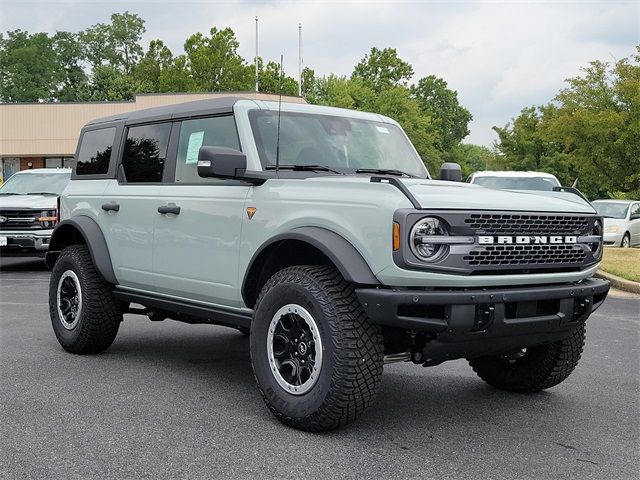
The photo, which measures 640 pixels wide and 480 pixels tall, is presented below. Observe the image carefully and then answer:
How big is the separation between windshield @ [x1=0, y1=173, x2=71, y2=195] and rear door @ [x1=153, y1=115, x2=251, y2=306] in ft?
32.4

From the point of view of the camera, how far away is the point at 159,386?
5.44 meters

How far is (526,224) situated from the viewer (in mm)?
4305

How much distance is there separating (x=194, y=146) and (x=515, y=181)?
10.8 meters

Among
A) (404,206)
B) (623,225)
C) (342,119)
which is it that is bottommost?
(623,225)

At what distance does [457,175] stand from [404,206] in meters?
2.29

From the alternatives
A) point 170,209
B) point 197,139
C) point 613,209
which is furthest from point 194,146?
point 613,209

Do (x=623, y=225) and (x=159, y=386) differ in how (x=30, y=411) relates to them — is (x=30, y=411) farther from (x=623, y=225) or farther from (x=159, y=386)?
(x=623, y=225)

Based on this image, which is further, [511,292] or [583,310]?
[583,310]

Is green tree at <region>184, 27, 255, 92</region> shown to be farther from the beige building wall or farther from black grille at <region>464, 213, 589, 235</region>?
black grille at <region>464, 213, 589, 235</region>

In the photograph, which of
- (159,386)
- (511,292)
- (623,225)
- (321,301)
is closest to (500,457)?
(511,292)

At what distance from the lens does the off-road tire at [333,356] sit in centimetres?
411

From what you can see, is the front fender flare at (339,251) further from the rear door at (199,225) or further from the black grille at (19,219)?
the black grille at (19,219)

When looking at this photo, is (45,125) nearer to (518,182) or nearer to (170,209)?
(518,182)

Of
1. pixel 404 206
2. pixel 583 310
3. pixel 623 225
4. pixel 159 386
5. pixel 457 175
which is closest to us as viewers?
pixel 404 206
